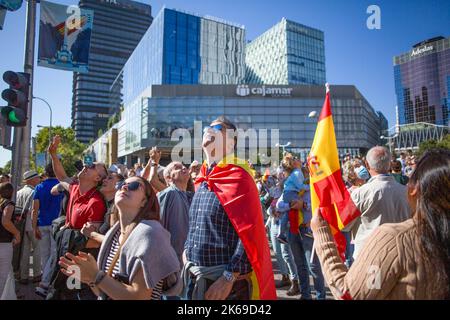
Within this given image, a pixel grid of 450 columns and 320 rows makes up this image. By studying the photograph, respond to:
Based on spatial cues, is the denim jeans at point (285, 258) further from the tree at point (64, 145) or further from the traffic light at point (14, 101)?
the tree at point (64, 145)

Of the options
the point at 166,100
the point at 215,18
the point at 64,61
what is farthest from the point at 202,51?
the point at 64,61

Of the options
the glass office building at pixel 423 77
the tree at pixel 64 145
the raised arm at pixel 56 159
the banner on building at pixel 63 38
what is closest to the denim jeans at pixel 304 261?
the raised arm at pixel 56 159

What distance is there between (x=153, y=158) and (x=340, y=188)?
270 centimetres

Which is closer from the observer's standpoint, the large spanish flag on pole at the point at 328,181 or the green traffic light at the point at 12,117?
the large spanish flag on pole at the point at 328,181

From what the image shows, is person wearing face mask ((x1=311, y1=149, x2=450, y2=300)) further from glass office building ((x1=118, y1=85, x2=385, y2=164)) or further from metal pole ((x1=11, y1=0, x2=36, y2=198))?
glass office building ((x1=118, y1=85, x2=385, y2=164))

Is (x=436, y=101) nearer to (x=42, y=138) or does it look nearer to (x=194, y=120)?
(x=194, y=120)

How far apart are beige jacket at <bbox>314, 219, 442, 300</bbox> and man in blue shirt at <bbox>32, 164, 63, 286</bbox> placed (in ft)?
18.8

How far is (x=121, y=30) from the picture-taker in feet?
419

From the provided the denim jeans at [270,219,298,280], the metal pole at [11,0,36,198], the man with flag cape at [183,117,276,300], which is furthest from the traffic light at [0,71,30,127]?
the denim jeans at [270,219,298,280]

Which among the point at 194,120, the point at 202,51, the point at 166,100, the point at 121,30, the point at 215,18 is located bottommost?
the point at 194,120

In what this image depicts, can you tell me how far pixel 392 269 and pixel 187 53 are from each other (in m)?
78.2

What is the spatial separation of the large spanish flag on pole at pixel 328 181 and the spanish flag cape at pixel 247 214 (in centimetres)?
50

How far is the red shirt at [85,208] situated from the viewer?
355cm

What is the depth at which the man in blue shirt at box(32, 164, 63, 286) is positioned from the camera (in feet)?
19.1
